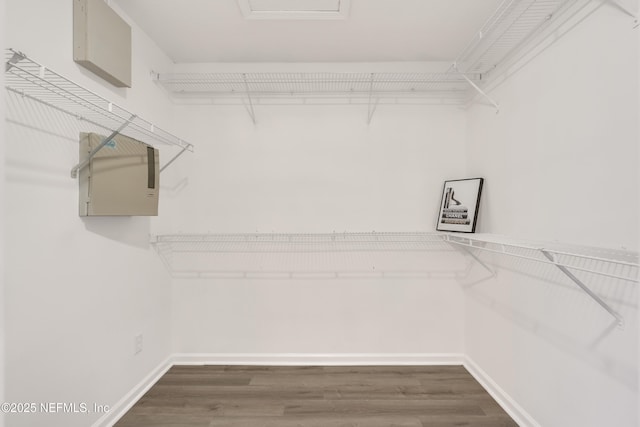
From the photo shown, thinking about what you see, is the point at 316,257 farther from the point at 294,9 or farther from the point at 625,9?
the point at 625,9

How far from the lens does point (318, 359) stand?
2504 millimetres

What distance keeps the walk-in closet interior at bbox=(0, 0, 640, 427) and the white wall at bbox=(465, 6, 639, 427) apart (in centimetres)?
1

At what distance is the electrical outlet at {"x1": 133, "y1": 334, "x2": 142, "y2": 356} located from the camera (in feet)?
6.70

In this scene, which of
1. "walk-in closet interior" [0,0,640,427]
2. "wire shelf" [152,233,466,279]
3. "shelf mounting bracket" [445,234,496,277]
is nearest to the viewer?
"walk-in closet interior" [0,0,640,427]

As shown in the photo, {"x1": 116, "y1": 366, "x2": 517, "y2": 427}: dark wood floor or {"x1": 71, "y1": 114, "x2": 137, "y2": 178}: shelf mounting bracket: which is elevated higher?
{"x1": 71, "y1": 114, "x2": 137, "y2": 178}: shelf mounting bracket

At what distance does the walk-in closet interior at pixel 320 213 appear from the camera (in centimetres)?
133

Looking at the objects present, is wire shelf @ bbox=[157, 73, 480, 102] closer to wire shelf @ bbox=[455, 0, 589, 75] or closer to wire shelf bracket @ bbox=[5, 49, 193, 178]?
wire shelf @ bbox=[455, 0, 589, 75]

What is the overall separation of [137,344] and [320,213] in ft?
4.97

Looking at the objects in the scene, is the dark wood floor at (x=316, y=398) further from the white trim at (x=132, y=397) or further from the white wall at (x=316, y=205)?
the white wall at (x=316, y=205)

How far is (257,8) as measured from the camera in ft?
6.13

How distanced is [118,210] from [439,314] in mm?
2308

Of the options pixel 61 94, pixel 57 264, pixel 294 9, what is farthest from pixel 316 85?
pixel 57 264

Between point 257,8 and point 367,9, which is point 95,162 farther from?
point 367,9

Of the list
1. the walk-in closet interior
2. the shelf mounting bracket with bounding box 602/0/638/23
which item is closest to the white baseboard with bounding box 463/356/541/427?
the walk-in closet interior
